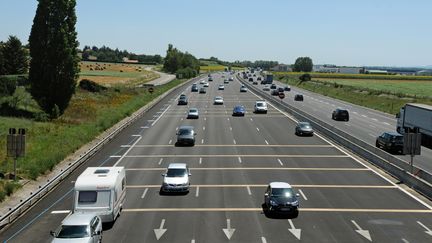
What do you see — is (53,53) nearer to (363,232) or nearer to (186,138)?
(186,138)

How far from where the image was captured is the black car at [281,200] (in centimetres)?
2480

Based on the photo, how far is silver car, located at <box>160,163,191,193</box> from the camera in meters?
29.0

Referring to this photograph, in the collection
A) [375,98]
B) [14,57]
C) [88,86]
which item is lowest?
[375,98]

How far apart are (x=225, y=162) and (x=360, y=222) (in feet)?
52.2

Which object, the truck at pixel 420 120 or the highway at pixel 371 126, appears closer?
the highway at pixel 371 126

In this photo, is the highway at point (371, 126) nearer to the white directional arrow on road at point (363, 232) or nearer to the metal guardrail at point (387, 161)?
the metal guardrail at point (387, 161)

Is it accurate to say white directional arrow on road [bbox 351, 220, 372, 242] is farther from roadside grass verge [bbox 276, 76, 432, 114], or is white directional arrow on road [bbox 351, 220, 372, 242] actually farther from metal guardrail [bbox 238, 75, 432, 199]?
roadside grass verge [bbox 276, 76, 432, 114]

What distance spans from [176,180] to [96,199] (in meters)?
7.48

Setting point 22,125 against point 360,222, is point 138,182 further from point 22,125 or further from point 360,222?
point 22,125

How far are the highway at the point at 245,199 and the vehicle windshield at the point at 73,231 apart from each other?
7.80 feet

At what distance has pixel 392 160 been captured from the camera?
3572 centimetres

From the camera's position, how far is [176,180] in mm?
29266

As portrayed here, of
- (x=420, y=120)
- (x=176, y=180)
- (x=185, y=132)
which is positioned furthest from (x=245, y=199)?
(x=420, y=120)

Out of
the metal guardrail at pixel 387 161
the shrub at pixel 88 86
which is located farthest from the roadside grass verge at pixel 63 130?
the metal guardrail at pixel 387 161
